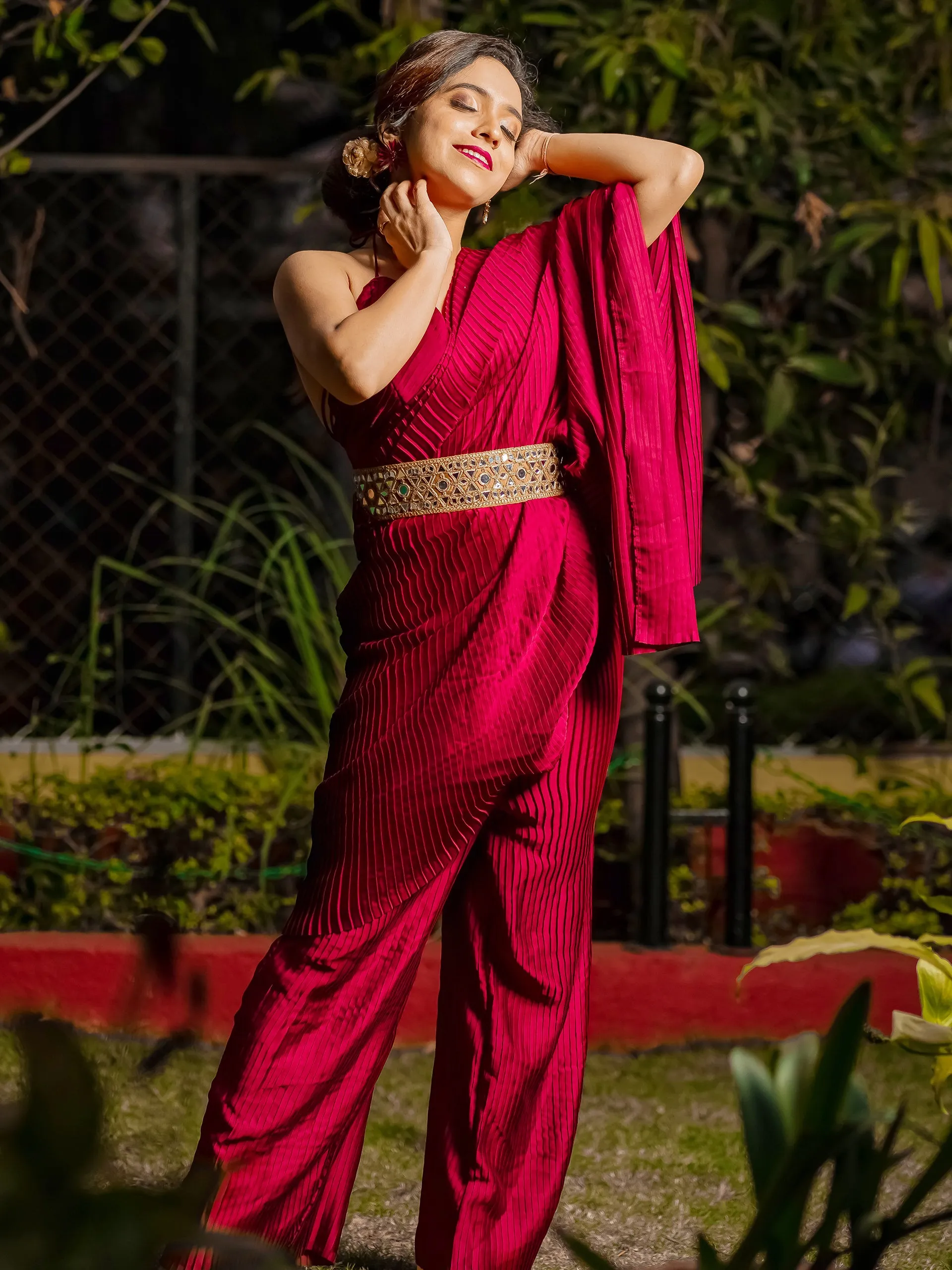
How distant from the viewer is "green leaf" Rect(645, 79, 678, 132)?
352 centimetres

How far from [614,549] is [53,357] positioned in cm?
299

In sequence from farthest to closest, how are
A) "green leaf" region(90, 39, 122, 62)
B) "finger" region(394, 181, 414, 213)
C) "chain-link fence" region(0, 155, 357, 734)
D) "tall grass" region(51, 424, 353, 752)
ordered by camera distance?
"chain-link fence" region(0, 155, 357, 734)
"tall grass" region(51, 424, 353, 752)
"green leaf" region(90, 39, 122, 62)
"finger" region(394, 181, 414, 213)

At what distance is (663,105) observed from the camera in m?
3.53

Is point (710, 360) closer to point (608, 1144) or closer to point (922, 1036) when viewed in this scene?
point (608, 1144)

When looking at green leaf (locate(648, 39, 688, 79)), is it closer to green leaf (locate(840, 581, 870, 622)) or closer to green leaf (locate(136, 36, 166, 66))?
green leaf (locate(136, 36, 166, 66))

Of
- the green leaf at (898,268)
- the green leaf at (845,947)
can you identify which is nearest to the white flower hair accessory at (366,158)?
the green leaf at (845,947)

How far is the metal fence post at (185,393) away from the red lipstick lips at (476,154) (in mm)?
2159

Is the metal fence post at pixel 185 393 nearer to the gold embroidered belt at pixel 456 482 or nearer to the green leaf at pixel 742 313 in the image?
the green leaf at pixel 742 313

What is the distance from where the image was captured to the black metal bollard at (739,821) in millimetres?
3344

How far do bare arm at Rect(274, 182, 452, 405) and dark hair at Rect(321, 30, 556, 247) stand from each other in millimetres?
109

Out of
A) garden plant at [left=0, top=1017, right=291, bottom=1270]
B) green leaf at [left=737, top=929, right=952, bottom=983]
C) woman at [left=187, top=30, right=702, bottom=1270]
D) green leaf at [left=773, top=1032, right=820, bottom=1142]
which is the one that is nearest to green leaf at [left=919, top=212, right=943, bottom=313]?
woman at [left=187, top=30, right=702, bottom=1270]

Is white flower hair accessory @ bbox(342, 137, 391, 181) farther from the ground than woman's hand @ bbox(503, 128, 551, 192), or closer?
closer

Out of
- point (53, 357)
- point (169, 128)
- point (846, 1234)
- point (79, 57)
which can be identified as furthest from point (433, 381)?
point (169, 128)

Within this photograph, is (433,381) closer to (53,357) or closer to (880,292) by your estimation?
(880,292)
